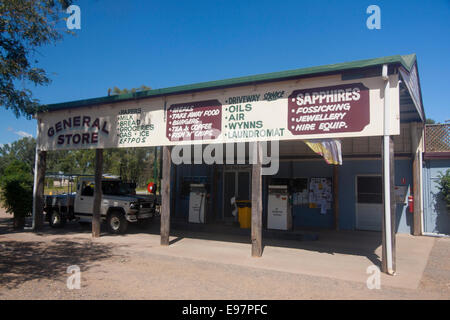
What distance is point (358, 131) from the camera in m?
7.77

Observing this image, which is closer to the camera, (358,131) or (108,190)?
(358,131)

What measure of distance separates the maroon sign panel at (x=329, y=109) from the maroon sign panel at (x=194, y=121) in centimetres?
217

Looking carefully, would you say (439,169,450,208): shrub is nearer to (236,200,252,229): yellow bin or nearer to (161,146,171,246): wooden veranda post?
(236,200,252,229): yellow bin

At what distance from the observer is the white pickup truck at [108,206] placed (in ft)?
40.9

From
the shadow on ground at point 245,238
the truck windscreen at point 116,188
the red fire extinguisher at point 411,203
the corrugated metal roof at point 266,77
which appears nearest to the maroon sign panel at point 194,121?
the corrugated metal roof at point 266,77

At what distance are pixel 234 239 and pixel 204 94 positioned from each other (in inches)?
200

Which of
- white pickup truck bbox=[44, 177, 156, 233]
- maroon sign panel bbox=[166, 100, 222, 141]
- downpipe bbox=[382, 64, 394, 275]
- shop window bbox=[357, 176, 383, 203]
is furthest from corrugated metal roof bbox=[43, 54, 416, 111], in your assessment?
shop window bbox=[357, 176, 383, 203]

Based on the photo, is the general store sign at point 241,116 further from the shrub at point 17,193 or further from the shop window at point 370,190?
the shop window at point 370,190

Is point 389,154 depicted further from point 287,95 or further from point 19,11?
point 19,11

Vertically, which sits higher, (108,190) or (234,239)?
(108,190)

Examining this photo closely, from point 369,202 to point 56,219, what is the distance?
12775 mm

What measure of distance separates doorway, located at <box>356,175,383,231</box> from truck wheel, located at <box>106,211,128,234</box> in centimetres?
917

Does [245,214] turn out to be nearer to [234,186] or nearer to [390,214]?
[234,186]
